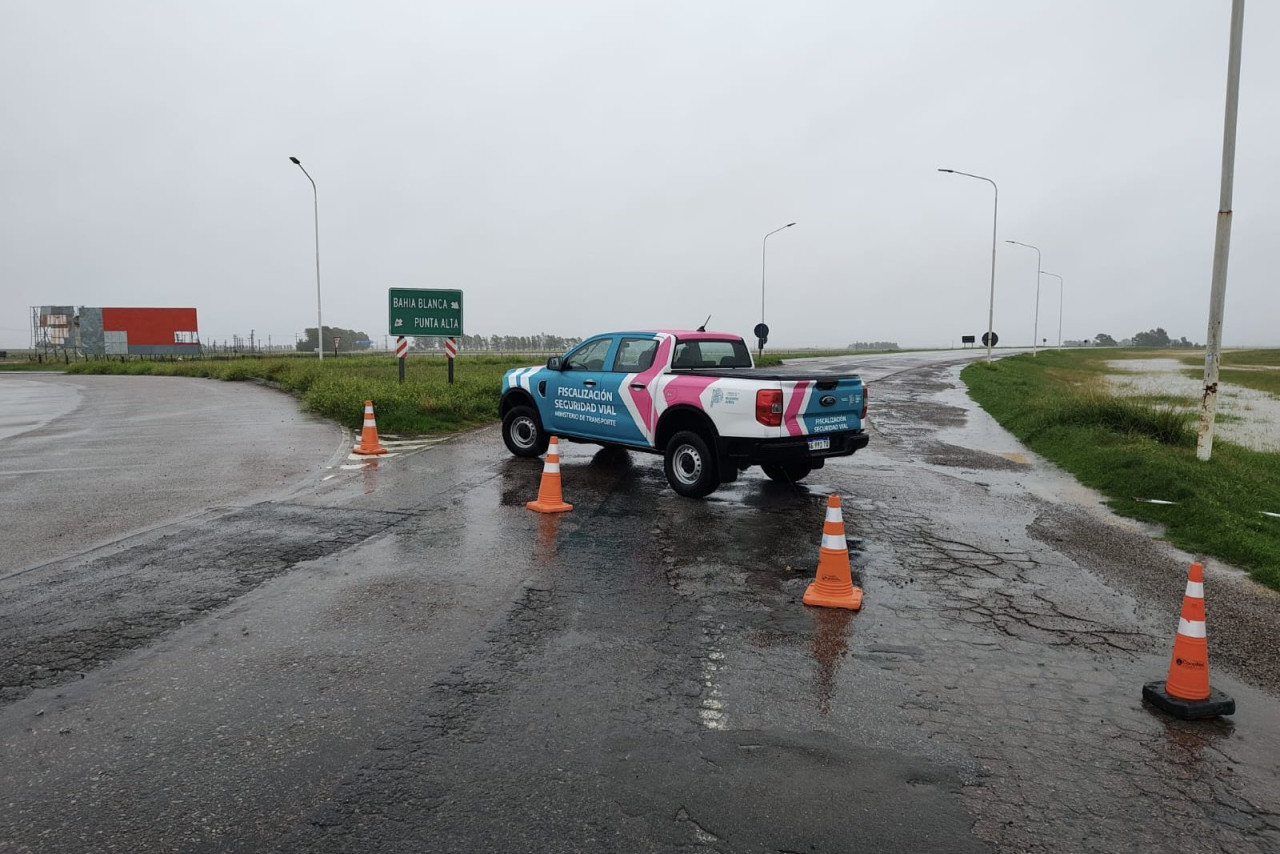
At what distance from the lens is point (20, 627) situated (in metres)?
5.00

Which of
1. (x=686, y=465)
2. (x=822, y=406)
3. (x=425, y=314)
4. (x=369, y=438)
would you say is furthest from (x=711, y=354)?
(x=425, y=314)

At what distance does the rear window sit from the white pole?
19.7 ft

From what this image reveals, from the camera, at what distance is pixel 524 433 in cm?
1217

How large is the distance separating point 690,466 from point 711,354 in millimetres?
1666

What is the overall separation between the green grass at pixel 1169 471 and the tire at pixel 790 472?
3551mm

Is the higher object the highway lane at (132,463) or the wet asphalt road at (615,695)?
the highway lane at (132,463)

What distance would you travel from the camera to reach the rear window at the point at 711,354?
32.4 feet

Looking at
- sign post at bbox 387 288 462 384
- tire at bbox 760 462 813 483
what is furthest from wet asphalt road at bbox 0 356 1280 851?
sign post at bbox 387 288 462 384

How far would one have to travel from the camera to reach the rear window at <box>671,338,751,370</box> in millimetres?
9865

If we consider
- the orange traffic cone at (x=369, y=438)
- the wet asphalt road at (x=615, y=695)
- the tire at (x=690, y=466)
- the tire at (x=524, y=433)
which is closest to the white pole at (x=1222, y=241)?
the wet asphalt road at (x=615, y=695)

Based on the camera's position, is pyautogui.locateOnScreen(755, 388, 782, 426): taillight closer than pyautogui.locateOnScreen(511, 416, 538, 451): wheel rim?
Yes

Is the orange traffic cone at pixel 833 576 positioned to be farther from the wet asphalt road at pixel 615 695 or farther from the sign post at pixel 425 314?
the sign post at pixel 425 314

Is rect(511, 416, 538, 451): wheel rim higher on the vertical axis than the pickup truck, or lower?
lower

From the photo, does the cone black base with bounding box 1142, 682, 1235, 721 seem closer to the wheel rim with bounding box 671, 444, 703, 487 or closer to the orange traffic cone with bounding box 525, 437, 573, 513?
the wheel rim with bounding box 671, 444, 703, 487
